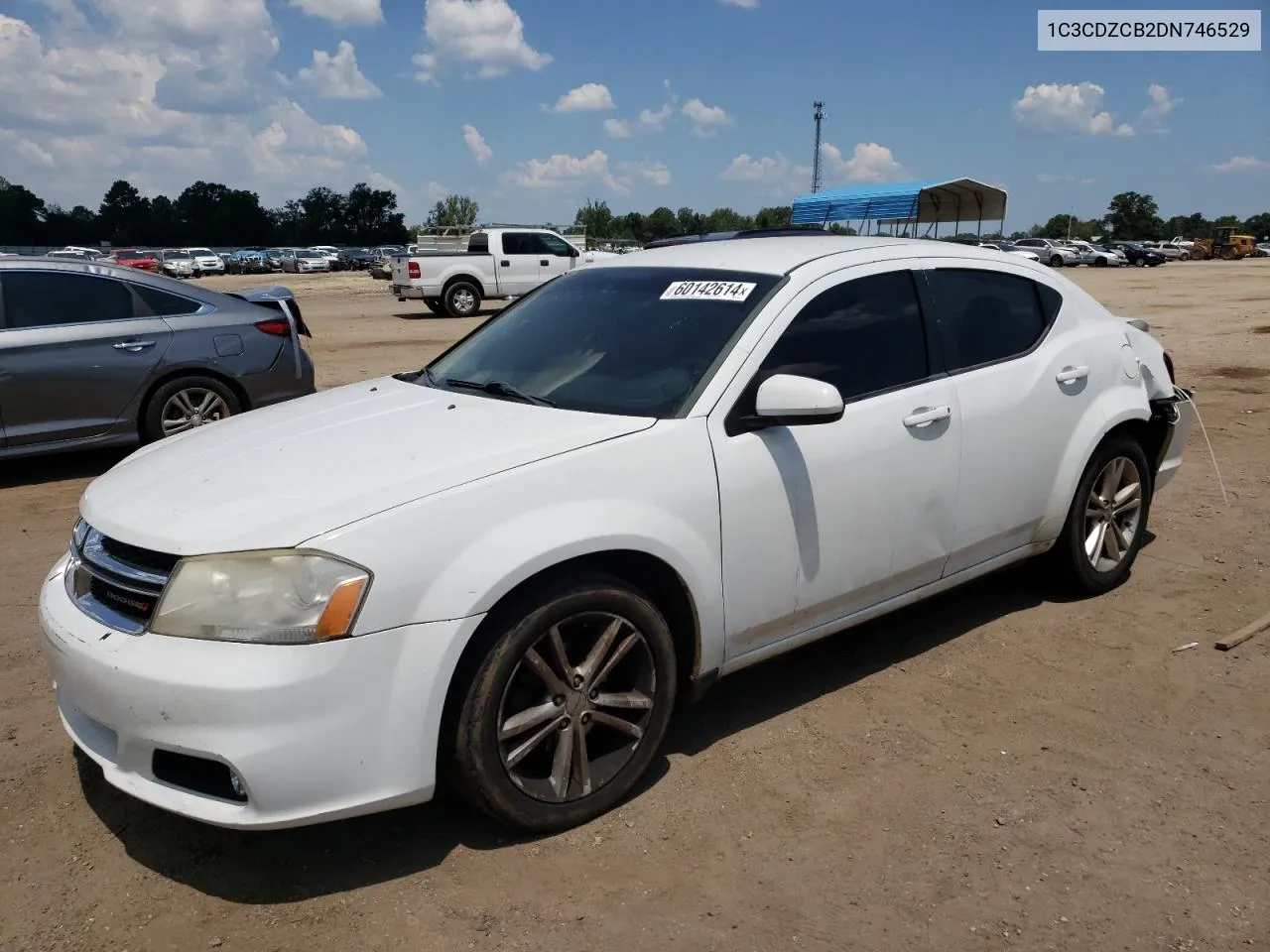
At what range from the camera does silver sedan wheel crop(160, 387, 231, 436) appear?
7.45 metres

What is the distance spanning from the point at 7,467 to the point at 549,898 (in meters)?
7.00

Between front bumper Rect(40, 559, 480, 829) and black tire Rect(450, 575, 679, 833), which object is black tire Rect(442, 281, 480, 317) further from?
front bumper Rect(40, 559, 480, 829)

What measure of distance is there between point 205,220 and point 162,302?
Answer: 126 metres

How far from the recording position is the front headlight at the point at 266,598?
2484mm

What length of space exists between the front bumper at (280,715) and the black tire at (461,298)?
63.2 ft

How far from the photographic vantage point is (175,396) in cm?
744

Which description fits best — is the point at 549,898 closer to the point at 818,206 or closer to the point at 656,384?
the point at 656,384

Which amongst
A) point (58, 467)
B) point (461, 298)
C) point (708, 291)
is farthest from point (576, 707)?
point (461, 298)

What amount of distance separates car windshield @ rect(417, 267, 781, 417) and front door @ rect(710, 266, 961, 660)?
0.18 m

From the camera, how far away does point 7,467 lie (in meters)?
7.82

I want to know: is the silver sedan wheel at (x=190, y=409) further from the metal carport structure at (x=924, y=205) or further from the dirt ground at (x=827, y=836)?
the metal carport structure at (x=924, y=205)

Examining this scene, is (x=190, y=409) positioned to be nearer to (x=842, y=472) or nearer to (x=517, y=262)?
(x=842, y=472)

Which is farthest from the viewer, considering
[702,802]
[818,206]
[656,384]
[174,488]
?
[818,206]

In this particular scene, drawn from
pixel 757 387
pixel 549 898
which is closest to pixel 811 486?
pixel 757 387
